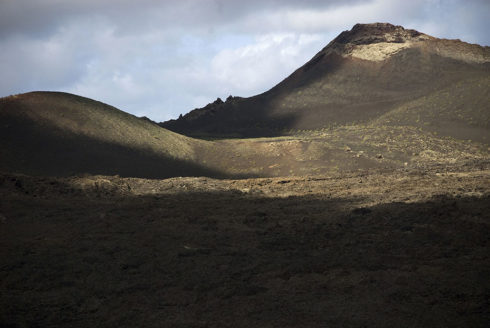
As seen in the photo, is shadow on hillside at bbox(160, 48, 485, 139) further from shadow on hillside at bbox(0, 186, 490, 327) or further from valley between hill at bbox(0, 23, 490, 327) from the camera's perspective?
shadow on hillside at bbox(0, 186, 490, 327)

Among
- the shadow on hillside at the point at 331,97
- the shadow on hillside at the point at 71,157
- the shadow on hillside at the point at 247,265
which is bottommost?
the shadow on hillside at the point at 247,265

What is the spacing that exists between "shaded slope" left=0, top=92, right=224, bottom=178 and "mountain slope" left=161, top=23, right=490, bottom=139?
70.0 ft

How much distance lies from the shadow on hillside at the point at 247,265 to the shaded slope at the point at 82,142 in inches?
425

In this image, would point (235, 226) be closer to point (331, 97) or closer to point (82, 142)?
point (82, 142)

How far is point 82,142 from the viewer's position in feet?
104

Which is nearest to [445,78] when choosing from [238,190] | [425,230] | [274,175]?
[274,175]

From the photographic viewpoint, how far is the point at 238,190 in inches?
918

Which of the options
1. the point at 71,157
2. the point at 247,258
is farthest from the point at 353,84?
the point at 247,258

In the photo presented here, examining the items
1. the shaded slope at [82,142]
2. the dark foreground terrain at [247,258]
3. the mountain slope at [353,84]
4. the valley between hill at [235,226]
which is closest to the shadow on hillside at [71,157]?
the shaded slope at [82,142]

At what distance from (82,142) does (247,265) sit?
22.6 metres

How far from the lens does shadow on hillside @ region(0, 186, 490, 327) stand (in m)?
9.05

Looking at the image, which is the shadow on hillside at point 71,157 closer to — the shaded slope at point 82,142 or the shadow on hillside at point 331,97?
the shaded slope at point 82,142

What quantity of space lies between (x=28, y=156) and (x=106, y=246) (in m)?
17.9

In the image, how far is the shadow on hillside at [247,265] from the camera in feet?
29.7
